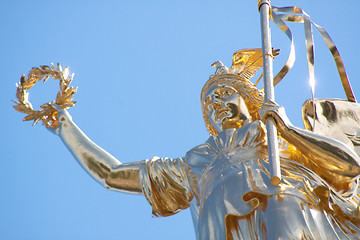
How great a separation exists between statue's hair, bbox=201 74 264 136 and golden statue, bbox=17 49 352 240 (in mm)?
11

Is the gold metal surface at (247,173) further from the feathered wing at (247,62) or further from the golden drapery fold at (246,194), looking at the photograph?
the feathered wing at (247,62)

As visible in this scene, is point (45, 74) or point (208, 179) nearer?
point (208, 179)

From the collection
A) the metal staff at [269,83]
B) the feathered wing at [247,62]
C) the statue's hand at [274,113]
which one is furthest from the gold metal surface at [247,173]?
the feathered wing at [247,62]

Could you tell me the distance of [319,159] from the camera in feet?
26.7

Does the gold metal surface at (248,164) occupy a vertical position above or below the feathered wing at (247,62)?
below

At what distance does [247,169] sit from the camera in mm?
8031

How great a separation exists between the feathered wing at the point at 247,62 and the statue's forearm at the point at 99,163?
1.66 meters

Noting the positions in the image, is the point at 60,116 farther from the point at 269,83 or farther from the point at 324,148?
the point at 324,148

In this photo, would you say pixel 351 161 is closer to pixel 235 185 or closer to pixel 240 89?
pixel 235 185

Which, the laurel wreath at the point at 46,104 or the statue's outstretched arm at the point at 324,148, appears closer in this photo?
the statue's outstretched arm at the point at 324,148

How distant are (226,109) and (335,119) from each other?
1131mm

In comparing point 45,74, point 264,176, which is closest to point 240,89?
point 264,176

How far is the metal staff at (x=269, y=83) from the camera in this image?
24.5ft

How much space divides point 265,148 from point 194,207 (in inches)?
38.4
